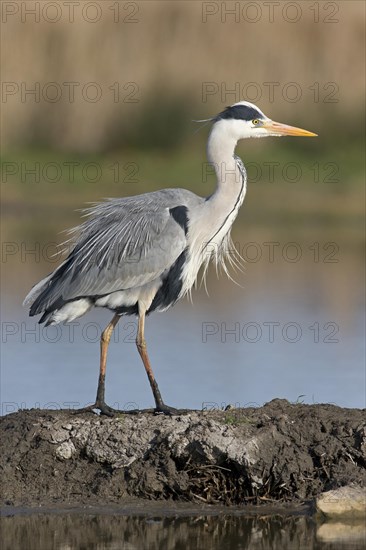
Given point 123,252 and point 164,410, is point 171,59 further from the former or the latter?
point 164,410

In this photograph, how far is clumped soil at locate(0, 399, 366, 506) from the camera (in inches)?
318

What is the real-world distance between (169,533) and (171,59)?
2525 cm

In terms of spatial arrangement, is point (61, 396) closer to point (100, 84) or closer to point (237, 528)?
point (237, 528)

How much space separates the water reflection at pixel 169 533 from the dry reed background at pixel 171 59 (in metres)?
23.3

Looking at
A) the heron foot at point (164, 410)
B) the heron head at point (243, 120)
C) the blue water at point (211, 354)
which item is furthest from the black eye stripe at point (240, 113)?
the blue water at point (211, 354)

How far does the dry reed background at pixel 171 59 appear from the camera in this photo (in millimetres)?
31047

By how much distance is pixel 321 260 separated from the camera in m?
20.9

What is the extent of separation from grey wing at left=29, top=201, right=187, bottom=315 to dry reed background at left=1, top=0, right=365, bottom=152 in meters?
21.6

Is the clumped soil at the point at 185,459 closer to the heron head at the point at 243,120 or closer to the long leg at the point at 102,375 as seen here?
the long leg at the point at 102,375

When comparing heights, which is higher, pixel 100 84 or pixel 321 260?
pixel 100 84

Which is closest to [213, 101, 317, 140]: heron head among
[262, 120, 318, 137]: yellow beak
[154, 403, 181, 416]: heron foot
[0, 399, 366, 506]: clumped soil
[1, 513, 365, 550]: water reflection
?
[262, 120, 318, 137]: yellow beak

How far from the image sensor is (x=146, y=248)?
9117 mm

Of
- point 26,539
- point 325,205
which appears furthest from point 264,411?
point 325,205

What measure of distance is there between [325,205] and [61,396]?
1700 centimetres
